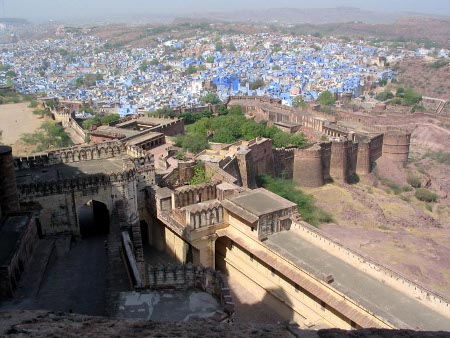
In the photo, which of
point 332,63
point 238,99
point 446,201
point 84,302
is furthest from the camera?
point 332,63

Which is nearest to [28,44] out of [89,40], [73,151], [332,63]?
[89,40]

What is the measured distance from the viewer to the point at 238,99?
154ft

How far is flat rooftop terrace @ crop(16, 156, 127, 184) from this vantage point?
14.0 m

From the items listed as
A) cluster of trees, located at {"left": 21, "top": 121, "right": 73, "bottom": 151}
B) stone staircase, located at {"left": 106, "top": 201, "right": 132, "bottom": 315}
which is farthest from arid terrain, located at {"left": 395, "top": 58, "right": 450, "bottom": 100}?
stone staircase, located at {"left": 106, "top": 201, "right": 132, "bottom": 315}

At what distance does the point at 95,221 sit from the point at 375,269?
8398mm

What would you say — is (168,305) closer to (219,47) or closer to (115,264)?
(115,264)

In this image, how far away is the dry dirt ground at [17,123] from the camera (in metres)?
31.5

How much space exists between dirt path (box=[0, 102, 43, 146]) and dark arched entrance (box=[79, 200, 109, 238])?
63.5 ft

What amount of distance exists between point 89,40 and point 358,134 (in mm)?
120211

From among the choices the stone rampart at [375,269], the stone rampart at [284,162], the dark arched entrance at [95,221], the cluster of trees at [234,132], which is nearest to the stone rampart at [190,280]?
the stone rampart at [375,269]

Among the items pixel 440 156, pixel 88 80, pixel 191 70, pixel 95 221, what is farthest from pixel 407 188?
pixel 191 70

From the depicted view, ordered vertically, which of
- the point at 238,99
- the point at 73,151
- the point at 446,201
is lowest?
the point at 446,201

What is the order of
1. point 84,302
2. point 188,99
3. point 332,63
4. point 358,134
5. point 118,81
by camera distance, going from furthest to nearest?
point 332,63 < point 118,81 < point 188,99 < point 358,134 < point 84,302

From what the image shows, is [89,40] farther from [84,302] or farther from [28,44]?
[84,302]
